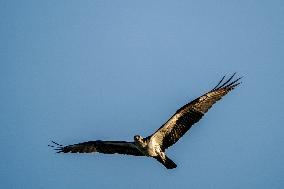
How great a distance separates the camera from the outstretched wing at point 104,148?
15.0 meters

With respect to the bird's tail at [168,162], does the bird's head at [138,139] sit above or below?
above

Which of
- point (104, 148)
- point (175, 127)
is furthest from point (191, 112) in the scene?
point (104, 148)

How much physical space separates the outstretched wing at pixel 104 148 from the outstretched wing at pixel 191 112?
39.4 inches

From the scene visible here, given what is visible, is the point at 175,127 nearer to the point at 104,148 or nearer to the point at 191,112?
the point at 191,112

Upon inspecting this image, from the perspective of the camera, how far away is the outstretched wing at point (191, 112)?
46.0 feet

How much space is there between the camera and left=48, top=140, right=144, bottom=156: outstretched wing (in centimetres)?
1495

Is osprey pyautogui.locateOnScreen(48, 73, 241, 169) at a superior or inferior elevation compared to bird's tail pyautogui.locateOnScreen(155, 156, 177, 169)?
superior

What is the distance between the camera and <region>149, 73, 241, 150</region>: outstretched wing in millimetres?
14031

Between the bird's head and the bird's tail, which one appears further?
the bird's head

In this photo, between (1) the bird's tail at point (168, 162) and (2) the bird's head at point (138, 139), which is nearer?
(1) the bird's tail at point (168, 162)

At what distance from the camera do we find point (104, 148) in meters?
Result: 15.4

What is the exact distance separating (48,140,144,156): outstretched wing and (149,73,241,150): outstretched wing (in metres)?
1.00

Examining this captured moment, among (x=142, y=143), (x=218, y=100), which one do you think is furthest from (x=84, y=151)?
(x=218, y=100)

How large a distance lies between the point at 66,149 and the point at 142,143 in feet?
10.1
